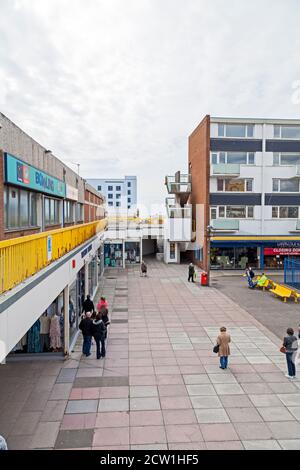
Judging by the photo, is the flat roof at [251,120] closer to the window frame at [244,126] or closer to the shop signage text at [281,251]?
the window frame at [244,126]

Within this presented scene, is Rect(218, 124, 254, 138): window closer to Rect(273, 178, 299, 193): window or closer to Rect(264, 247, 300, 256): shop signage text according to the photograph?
Rect(273, 178, 299, 193): window

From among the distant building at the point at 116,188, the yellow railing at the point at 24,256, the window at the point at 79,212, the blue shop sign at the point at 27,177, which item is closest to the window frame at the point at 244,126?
the window at the point at 79,212

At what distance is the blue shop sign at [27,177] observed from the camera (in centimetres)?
845

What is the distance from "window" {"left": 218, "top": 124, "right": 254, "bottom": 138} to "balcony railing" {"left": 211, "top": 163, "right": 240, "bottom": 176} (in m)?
2.73

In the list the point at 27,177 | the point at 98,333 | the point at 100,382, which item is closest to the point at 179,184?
the point at 98,333

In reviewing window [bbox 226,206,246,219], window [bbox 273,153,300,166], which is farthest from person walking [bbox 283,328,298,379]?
window [bbox 273,153,300,166]

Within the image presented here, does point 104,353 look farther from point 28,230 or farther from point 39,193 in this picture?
point 39,193

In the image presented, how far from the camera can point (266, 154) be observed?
31.8 meters

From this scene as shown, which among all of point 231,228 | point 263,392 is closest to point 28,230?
point 263,392

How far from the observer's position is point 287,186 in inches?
1272

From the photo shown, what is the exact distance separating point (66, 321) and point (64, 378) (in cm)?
201

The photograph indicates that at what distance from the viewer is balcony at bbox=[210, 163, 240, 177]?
30812mm

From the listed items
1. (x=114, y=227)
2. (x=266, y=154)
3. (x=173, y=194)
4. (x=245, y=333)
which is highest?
(x=266, y=154)

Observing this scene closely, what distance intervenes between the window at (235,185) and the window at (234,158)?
1.58 meters
